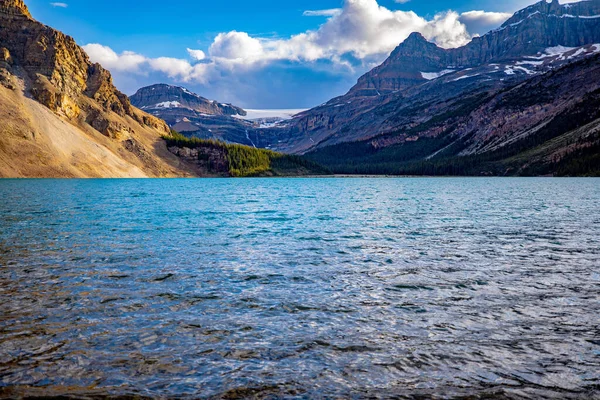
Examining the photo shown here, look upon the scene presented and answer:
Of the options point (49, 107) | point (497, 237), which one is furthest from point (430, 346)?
point (49, 107)

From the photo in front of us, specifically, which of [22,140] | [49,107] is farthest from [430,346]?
[49,107]

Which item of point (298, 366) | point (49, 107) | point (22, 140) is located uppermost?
point (49, 107)

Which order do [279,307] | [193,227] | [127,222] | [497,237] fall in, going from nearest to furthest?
[279,307] → [497,237] → [193,227] → [127,222]

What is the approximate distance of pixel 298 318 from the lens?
12953 mm

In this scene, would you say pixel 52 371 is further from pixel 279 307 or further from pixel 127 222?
pixel 127 222

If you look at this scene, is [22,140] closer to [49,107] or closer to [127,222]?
[49,107]

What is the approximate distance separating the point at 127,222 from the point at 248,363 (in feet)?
100

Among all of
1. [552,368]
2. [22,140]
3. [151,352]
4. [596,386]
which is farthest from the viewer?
[22,140]

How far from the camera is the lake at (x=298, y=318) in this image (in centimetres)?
902

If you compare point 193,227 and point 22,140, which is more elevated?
point 22,140

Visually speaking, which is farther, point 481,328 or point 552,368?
point 481,328

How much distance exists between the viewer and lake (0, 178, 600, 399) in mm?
9016

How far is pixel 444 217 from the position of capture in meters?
42.8

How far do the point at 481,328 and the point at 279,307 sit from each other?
6.10m
